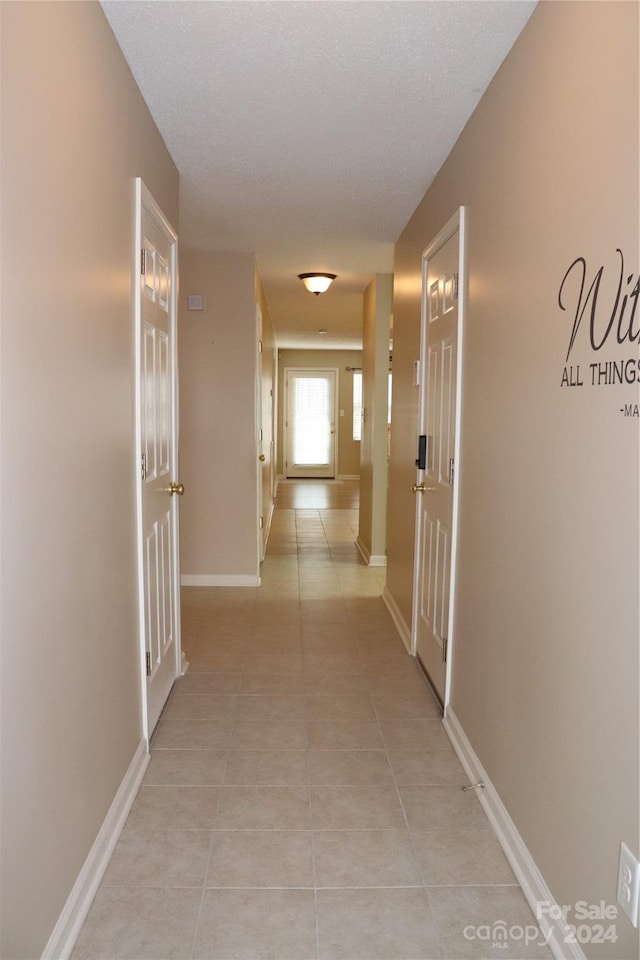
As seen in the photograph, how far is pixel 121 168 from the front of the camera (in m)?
2.43

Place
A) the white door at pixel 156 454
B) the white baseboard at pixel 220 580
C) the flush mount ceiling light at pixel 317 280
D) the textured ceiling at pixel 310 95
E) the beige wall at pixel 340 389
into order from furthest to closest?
1. the beige wall at pixel 340 389
2. the flush mount ceiling light at pixel 317 280
3. the white baseboard at pixel 220 580
4. the white door at pixel 156 454
5. the textured ceiling at pixel 310 95

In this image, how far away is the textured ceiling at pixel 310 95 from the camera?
7.12 feet

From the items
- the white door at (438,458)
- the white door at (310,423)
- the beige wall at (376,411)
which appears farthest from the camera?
the white door at (310,423)

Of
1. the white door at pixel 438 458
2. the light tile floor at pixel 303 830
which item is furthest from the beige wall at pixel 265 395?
the light tile floor at pixel 303 830

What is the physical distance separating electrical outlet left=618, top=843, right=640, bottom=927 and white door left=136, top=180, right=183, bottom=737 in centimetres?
180

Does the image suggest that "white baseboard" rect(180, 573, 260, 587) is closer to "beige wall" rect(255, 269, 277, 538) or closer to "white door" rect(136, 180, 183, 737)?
"beige wall" rect(255, 269, 277, 538)

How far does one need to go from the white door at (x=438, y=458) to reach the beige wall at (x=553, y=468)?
0.18 metres

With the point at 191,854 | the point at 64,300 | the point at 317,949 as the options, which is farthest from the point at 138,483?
the point at 317,949

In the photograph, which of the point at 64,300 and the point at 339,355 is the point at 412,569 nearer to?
the point at 64,300

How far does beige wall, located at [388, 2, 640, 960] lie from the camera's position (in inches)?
60.8

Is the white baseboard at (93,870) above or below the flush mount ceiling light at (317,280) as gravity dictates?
below

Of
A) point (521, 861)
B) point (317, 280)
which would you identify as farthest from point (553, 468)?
point (317, 280)

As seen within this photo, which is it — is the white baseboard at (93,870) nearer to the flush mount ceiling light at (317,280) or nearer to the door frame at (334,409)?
the flush mount ceiling light at (317,280)

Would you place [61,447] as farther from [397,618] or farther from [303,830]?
[397,618]
